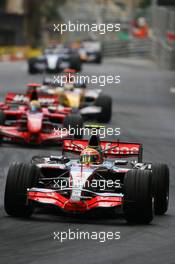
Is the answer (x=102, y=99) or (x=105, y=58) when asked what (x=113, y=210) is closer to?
(x=102, y=99)

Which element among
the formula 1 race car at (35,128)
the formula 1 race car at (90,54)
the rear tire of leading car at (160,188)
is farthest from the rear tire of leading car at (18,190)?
the formula 1 race car at (90,54)

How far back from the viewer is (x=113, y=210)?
46.3 feet

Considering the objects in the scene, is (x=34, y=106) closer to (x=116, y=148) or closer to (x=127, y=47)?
(x=116, y=148)

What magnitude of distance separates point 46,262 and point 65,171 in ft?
12.5

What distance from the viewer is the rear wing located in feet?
49.8

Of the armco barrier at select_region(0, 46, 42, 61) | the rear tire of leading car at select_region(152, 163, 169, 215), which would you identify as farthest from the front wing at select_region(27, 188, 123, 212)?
the armco barrier at select_region(0, 46, 42, 61)

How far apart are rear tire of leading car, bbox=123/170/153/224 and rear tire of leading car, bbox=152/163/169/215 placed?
0.81m

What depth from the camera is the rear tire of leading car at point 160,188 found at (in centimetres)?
1408

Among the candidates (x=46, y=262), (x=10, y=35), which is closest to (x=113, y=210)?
(x=46, y=262)

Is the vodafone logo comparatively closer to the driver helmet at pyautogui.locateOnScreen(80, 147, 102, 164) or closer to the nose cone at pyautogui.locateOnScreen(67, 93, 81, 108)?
the driver helmet at pyautogui.locateOnScreen(80, 147, 102, 164)

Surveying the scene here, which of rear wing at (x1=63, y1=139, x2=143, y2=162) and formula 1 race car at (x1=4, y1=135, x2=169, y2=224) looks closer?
formula 1 race car at (x1=4, y1=135, x2=169, y2=224)

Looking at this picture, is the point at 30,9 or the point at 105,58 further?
the point at 30,9

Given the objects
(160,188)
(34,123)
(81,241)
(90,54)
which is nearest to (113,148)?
(160,188)

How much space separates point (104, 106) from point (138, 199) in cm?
1452
